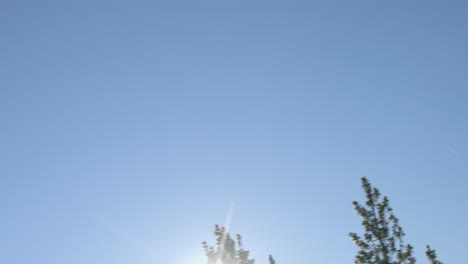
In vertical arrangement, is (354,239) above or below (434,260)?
above

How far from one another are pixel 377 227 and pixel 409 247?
188 centimetres

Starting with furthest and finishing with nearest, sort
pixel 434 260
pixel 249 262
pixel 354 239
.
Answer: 1. pixel 249 262
2. pixel 354 239
3. pixel 434 260

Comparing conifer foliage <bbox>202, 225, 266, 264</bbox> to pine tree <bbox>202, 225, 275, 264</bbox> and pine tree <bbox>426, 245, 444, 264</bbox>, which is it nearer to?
pine tree <bbox>202, 225, 275, 264</bbox>

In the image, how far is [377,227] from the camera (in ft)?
71.9

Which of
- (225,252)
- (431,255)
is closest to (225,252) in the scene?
(225,252)

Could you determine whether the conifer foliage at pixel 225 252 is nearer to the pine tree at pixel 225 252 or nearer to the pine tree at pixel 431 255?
the pine tree at pixel 225 252

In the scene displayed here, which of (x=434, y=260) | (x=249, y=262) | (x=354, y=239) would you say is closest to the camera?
(x=434, y=260)

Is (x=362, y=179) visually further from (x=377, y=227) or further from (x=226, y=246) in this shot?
(x=226, y=246)

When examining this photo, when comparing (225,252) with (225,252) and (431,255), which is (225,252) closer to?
(225,252)

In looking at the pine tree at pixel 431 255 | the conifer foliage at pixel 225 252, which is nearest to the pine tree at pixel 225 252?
the conifer foliage at pixel 225 252

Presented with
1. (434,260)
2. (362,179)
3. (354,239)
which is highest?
Answer: (362,179)

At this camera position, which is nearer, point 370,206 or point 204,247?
point 370,206

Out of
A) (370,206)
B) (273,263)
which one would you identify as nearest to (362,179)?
(370,206)

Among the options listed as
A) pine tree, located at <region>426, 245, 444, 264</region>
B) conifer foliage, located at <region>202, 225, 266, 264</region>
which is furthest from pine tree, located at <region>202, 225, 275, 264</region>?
pine tree, located at <region>426, 245, 444, 264</region>
